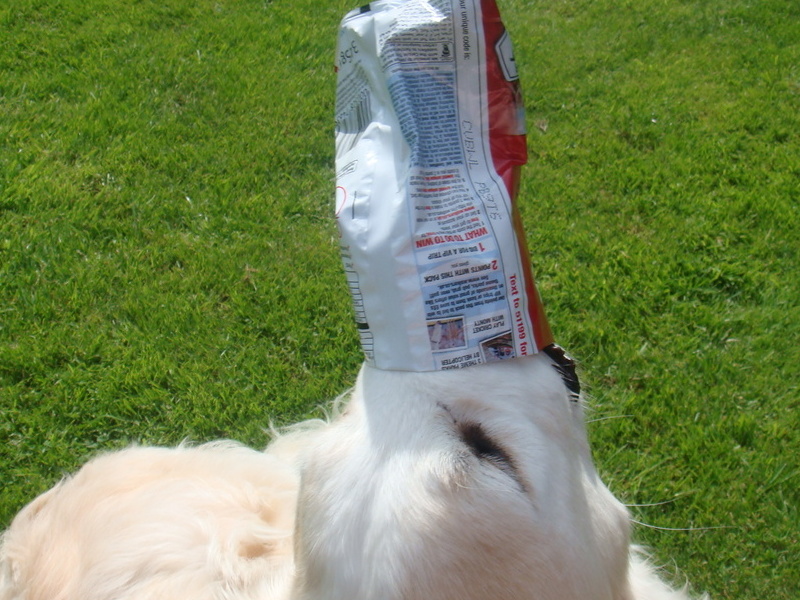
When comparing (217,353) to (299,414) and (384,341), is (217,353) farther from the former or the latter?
(384,341)

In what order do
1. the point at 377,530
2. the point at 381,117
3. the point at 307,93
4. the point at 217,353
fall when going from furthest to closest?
the point at 307,93 → the point at 217,353 → the point at 381,117 → the point at 377,530

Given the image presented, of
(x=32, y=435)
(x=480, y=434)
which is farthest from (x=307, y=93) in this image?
(x=480, y=434)

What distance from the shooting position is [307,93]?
456 centimetres

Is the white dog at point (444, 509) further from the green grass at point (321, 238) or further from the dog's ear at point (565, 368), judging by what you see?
the green grass at point (321, 238)

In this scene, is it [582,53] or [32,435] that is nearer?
[32,435]

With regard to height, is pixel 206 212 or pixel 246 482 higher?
pixel 206 212

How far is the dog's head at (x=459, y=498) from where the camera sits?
1196mm

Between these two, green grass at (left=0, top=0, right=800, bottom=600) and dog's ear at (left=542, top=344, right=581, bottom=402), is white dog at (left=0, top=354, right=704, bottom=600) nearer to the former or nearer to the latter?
dog's ear at (left=542, top=344, right=581, bottom=402)

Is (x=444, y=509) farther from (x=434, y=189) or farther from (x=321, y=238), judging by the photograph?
(x=321, y=238)

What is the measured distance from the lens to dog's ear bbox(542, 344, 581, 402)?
4.88 feet

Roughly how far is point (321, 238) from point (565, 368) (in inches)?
97.0

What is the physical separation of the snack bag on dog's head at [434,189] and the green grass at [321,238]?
Answer: 1713 millimetres

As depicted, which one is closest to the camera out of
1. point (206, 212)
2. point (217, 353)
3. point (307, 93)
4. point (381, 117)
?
point (381, 117)

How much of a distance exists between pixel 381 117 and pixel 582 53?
3.68 meters
